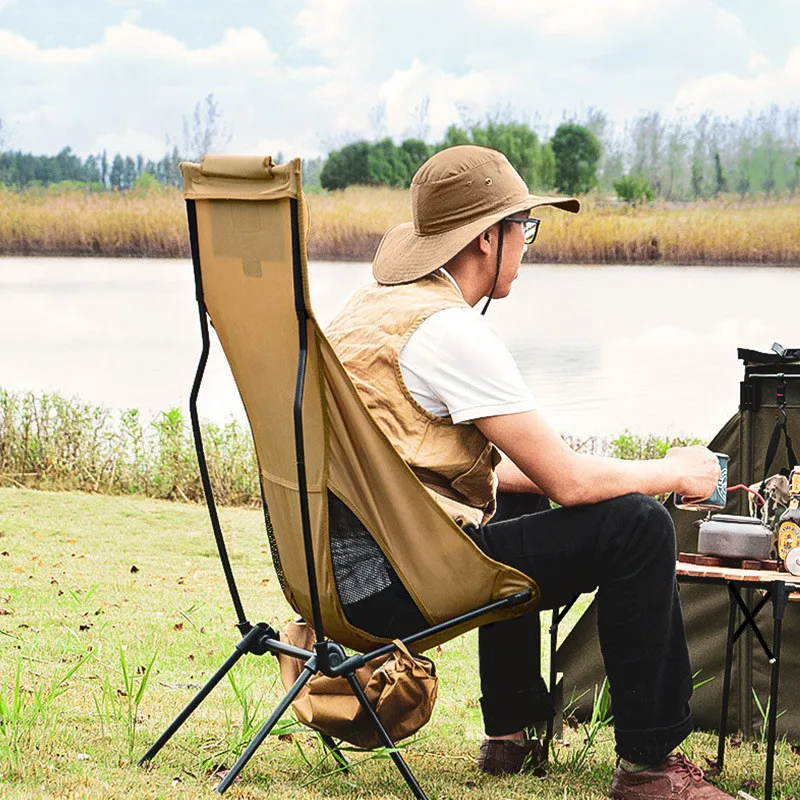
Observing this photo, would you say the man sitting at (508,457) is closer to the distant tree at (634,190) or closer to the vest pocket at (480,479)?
the vest pocket at (480,479)

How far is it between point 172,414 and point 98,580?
6.73 feet

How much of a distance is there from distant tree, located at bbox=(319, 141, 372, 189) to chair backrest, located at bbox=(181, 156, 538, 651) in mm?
8058

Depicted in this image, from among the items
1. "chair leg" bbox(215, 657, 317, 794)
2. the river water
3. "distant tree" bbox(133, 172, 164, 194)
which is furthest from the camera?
"distant tree" bbox(133, 172, 164, 194)

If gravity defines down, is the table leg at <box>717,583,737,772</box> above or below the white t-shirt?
below

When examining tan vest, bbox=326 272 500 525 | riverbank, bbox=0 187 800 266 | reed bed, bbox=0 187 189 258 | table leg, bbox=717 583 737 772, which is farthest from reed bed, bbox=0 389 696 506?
tan vest, bbox=326 272 500 525

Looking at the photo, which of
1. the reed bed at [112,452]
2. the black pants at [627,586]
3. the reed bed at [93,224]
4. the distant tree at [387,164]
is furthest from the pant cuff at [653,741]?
the reed bed at [93,224]

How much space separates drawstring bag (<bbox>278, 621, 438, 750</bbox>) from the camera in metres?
2.02

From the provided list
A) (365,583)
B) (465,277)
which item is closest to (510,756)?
(365,583)

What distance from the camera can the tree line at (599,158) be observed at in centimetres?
966

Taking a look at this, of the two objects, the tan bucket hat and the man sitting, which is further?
the tan bucket hat

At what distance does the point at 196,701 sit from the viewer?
6.81 ft

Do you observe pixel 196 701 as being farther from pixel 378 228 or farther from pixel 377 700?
pixel 378 228

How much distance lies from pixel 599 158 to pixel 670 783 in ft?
27.9

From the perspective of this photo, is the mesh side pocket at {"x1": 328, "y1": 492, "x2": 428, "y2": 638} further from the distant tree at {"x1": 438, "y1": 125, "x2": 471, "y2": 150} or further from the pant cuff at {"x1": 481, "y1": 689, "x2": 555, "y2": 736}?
the distant tree at {"x1": 438, "y1": 125, "x2": 471, "y2": 150}
